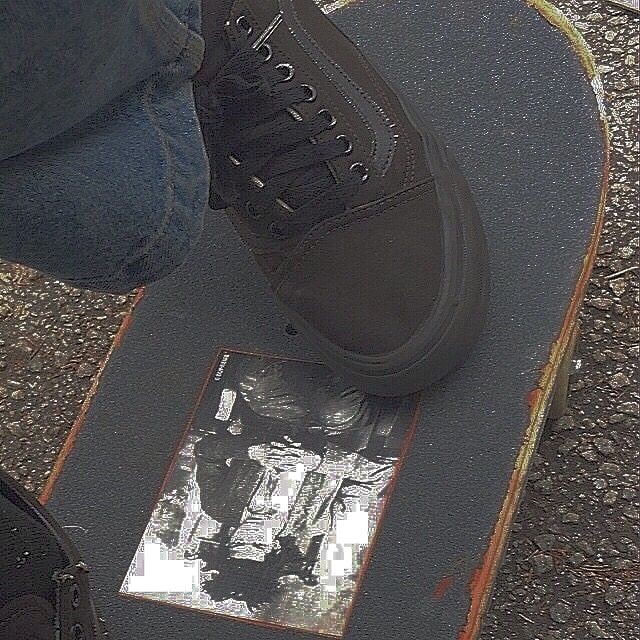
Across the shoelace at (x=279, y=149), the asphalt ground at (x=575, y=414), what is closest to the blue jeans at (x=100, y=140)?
the shoelace at (x=279, y=149)

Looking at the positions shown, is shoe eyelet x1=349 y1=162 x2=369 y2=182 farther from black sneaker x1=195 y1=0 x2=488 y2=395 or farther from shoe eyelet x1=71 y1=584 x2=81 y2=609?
shoe eyelet x1=71 y1=584 x2=81 y2=609

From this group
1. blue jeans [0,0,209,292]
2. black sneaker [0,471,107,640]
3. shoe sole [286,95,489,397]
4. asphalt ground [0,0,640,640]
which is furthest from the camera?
asphalt ground [0,0,640,640]

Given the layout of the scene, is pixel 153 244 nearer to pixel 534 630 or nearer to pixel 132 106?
pixel 132 106

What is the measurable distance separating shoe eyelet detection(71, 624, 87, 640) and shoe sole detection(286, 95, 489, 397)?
0.31 m

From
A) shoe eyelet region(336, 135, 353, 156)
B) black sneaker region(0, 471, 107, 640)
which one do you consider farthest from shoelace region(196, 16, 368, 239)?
black sneaker region(0, 471, 107, 640)

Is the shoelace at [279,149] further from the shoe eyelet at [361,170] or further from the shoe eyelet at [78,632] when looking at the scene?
the shoe eyelet at [78,632]

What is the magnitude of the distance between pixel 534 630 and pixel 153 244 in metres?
0.57

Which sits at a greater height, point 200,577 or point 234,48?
point 234,48

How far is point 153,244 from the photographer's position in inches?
24.5

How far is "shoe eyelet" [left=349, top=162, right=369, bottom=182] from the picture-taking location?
816 millimetres

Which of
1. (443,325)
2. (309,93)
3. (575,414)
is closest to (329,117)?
(309,93)

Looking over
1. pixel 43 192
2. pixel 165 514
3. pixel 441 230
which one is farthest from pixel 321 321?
pixel 43 192

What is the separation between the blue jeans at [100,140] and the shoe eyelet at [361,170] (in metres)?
0.21

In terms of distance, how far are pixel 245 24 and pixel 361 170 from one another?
0.16m
